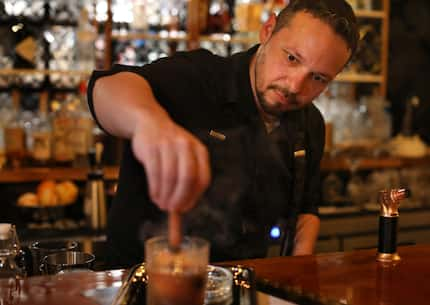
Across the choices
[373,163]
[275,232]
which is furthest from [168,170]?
[373,163]

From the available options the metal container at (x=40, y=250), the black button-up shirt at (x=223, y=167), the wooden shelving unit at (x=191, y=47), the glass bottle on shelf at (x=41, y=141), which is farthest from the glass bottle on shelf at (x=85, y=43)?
the metal container at (x=40, y=250)

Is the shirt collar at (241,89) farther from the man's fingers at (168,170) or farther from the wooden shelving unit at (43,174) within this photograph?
the wooden shelving unit at (43,174)

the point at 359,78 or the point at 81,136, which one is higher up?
the point at 359,78

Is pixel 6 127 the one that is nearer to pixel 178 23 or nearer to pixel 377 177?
pixel 178 23

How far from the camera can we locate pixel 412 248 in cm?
195

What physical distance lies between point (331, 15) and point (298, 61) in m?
0.16

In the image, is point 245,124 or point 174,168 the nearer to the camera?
point 174,168

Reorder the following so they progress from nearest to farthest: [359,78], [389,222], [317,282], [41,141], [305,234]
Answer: [317,282] → [389,222] → [305,234] → [41,141] → [359,78]

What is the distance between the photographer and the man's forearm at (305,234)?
7.07ft

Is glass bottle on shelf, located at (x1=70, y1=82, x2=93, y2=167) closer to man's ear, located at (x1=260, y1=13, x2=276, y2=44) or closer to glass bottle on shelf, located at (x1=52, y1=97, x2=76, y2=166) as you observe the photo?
glass bottle on shelf, located at (x1=52, y1=97, x2=76, y2=166)

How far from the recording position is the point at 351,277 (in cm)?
161

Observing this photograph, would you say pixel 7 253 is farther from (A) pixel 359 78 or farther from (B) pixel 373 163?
(A) pixel 359 78

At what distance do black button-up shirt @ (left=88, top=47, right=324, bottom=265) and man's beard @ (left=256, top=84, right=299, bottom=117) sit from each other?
0.13ft

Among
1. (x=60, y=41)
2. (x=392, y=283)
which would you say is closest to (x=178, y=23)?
(x=60, y=41)
